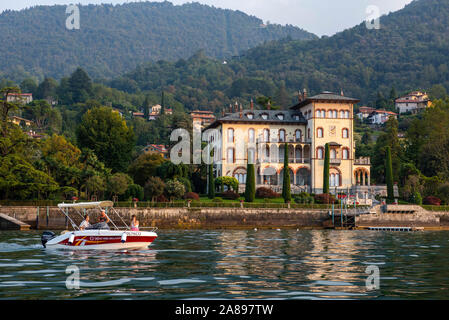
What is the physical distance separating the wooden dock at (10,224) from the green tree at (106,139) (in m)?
29.4

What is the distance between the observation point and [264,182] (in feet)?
264

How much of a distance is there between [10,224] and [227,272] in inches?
1518

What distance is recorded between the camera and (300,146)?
271 feet

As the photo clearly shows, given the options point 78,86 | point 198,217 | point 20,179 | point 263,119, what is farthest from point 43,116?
point 198,217

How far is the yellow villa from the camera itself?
80.6 metres

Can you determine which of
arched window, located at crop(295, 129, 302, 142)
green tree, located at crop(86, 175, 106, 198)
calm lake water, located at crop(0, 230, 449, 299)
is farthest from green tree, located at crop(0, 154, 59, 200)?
arched window, located at crop(295, 129, 302, 142)

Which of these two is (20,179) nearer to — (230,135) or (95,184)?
(95,184)

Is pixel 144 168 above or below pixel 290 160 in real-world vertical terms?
below

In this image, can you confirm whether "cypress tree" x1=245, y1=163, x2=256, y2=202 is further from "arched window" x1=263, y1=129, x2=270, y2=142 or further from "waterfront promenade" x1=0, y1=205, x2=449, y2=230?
"arched window" x1=263, y1=129, x2=270, y2=142

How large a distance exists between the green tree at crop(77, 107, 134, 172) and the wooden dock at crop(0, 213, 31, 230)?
2940 centimetres

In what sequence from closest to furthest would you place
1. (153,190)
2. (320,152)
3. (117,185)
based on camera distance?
(117,185)
(153,190)
(320,152)

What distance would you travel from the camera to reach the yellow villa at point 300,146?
80.6 meters

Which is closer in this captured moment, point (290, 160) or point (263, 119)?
point (290, 160)
